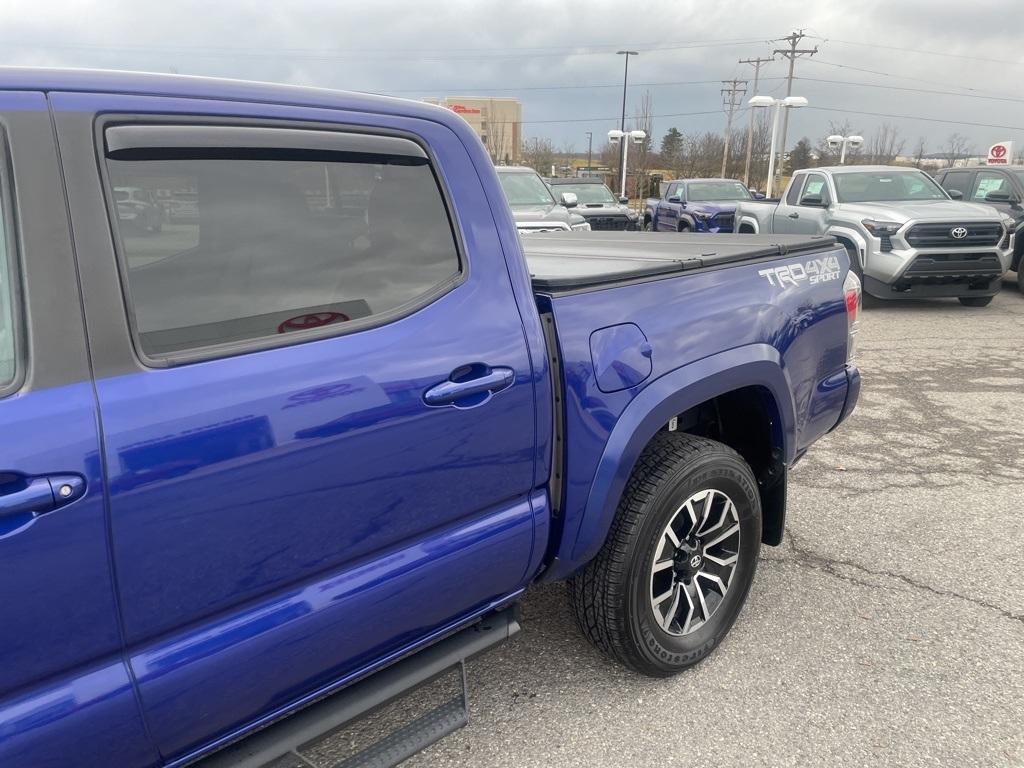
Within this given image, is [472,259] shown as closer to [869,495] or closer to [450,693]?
[450,693]

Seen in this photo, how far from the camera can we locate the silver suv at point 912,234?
9.37m

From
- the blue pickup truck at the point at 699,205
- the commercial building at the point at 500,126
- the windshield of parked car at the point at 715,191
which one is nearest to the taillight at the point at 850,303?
the blue pickup truck at the point at 699,205

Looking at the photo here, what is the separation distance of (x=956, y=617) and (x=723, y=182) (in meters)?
15.6

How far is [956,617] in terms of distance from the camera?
311 centimetres

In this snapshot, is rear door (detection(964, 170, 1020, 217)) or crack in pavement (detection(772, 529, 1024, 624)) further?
rear door (detection(964, 170, 1020, 217))

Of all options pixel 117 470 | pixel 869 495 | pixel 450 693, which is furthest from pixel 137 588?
pixel 869 495

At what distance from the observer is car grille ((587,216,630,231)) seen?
51.2 ft

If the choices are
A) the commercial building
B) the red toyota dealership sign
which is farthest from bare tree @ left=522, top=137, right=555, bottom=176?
the red toyota dealership sign

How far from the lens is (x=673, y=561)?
2.66 metres

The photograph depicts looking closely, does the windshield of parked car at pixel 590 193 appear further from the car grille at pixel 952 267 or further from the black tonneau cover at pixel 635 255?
the black tonneau cover at pixel 635 255

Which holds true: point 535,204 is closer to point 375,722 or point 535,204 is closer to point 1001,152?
point 375,722

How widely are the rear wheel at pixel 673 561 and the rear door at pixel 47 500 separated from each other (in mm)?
1481

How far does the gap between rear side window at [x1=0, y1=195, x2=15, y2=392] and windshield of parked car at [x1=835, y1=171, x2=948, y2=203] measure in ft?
36.1

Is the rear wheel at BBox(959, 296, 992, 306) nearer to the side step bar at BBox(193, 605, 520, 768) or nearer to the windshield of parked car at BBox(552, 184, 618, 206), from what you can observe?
the windshield of parked car at BBox(552, 184, 618, 206)
